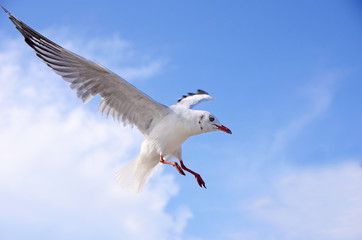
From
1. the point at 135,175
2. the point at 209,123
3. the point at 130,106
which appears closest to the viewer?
the point at 209,123

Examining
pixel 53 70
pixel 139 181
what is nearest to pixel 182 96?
pixel 139 181

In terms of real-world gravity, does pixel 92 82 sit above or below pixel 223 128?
above

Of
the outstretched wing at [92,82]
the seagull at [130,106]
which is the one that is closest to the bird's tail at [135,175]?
the seagull at [130,106]

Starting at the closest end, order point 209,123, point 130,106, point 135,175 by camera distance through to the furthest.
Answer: point 209,123 → point 130,106 → point 135,175

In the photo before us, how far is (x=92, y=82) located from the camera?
4430mm

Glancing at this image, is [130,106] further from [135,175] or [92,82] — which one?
[135,175]

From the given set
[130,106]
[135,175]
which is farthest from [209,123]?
[135,175]

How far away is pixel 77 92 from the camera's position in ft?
14.4

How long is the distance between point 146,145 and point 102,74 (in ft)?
2.61

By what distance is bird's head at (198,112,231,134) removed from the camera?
4.33 meters

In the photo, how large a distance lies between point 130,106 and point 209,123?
2.61 ft

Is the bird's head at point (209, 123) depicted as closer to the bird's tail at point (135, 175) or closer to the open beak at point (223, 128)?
the open beak at point (223, 128)

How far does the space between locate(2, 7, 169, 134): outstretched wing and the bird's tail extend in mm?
426

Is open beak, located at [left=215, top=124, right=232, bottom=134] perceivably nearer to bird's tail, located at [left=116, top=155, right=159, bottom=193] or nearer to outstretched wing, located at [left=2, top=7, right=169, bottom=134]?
outstretched wing, located at [left=2, top=7, right=169, bottom=134]
